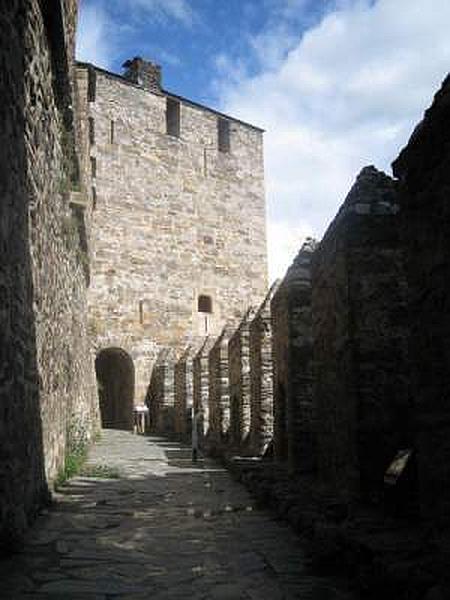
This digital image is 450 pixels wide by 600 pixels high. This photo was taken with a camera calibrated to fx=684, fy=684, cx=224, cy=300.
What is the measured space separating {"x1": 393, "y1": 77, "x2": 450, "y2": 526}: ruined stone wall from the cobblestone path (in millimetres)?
774

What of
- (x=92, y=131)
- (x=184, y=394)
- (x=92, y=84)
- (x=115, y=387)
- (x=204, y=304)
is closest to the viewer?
(x=184, y=394)

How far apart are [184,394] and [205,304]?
7629 mm

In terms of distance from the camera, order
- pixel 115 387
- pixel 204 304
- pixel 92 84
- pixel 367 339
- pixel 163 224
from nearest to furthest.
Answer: pixel 367 339 < pixel 92 84 < pixel 115 387 < pixel 163 224 < pixel 204 304

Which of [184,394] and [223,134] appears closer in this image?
[184,394]

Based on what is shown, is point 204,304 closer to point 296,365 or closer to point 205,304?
point 205,304

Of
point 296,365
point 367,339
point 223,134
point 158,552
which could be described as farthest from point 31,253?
point 223,134

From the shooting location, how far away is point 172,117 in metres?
28.0

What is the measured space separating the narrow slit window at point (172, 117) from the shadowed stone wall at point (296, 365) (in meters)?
20.2

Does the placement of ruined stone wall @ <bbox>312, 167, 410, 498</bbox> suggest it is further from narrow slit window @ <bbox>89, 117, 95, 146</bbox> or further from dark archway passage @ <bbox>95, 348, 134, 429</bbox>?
narrow slit window @ <bbox>89, 117, 95, 146</bbox>

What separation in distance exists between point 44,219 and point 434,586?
16.0ft

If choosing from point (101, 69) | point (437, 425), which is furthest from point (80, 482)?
point (101, 69)

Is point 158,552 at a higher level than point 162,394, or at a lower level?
lower

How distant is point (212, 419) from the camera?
1669 centimetres

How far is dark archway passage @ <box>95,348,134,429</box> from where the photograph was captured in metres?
24.3
